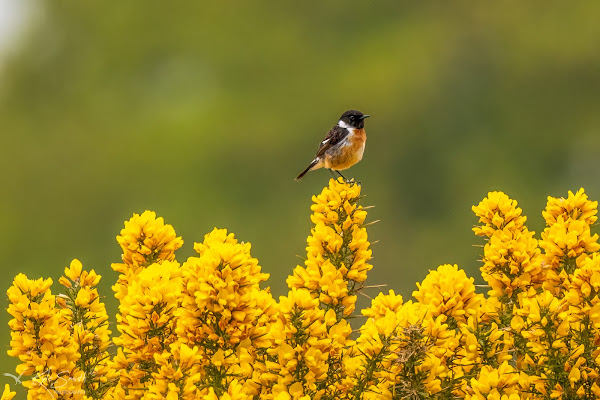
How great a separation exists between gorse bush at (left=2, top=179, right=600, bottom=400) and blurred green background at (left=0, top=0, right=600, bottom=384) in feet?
74.6

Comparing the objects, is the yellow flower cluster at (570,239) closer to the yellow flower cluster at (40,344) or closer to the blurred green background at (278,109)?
the yellow flower cluster at (40,344)

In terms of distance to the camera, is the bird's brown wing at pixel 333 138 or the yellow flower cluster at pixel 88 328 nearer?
the yellow flower cluster at pixel 88 328

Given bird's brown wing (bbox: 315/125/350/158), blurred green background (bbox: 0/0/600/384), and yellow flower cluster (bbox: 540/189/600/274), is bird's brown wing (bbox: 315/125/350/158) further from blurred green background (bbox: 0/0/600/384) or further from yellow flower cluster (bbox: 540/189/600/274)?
blurred green background (bbox: 0/0/600/384)

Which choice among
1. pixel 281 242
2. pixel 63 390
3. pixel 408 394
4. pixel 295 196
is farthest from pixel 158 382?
pixel 295 196

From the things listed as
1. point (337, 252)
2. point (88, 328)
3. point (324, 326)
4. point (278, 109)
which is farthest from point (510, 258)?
point (278, 109)

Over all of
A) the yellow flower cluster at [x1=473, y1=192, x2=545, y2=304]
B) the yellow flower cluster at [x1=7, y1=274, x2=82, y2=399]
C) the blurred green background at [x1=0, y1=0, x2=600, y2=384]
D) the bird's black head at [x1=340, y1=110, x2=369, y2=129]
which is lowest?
the yellow flower cluster at [x1=7, y1=274, x2=82, y2=399]

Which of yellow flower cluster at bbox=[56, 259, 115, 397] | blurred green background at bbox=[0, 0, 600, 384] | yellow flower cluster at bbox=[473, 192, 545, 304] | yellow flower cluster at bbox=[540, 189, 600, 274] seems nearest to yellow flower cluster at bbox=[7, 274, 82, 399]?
yellow flower cluster at bbox=[56, 259, 115, 397]

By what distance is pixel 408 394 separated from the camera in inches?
118

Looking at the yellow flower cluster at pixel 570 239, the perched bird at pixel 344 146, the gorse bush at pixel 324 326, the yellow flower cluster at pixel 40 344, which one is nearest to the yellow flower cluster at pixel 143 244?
the gorse bush at pixel 324 326

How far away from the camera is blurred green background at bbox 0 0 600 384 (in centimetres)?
2847

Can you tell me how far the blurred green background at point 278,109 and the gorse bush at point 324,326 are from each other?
22.8m

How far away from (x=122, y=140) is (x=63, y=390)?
28242mm

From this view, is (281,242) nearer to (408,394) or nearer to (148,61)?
(148,61)

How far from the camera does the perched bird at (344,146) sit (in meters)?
8.09
